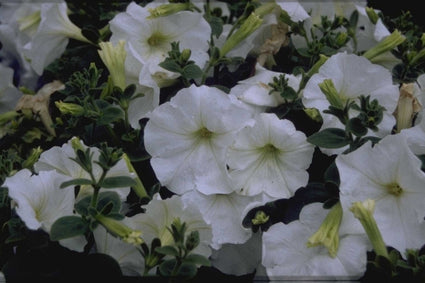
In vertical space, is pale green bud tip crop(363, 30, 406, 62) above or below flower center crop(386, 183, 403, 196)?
above

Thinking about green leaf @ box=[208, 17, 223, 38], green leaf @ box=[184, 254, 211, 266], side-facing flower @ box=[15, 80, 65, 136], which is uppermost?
green leaf @ box=[208, 17, 223, 38]

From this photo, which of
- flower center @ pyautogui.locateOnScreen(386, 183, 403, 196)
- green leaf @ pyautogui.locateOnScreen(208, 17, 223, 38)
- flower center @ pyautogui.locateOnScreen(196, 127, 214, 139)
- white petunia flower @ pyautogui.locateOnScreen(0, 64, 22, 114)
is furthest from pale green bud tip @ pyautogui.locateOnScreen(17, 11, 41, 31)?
flower center @ pyautogui.locateOnScreen(386, 183, 403, 196)

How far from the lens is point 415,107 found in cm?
121

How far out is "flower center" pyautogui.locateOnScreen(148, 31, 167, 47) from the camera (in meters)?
1.39

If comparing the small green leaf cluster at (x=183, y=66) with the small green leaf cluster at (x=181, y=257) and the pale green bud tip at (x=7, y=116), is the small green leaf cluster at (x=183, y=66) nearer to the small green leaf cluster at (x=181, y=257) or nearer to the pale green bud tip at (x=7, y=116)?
the small green leaf cluster at (x=181, y=257)

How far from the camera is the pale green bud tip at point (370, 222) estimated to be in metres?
0.96

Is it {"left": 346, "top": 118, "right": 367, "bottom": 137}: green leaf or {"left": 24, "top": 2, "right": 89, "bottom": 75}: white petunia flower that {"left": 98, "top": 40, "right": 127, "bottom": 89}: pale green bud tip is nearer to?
{"left": 24, "top": 2, "right": 89, "bottom": 75}: white petunia flower

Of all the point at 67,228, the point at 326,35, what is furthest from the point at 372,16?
the point at 67,228

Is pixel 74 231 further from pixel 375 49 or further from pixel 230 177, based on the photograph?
pixel 375 49

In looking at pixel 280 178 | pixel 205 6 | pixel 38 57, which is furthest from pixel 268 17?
pixel 38 57

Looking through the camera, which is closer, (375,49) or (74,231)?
(74,231)

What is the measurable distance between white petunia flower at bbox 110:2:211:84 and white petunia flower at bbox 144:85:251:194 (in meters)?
0.23

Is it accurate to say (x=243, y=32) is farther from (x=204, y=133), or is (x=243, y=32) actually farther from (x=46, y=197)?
(x=46, y=197)

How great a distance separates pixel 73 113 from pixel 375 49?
0.69 meters
